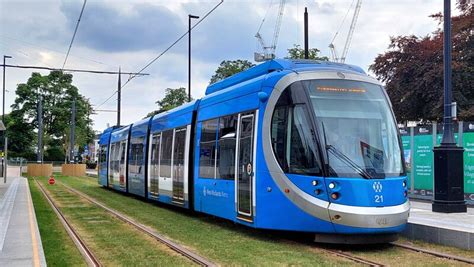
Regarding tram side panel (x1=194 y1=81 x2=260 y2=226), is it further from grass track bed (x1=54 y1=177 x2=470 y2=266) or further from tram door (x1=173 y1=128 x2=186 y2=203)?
tram door (x1=173 y1=128 x2=186 y2=203)

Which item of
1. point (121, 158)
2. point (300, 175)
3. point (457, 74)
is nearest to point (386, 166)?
point (300, 175)

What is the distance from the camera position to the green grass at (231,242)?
909 centimetres

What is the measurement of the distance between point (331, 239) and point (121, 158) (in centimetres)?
1739

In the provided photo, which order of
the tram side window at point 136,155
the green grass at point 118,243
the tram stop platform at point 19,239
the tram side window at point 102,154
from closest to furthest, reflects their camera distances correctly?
1. the tram stop platform at point 19,239
2. the green grass at point 118,243
3. the tram side window at point 136,155
4. the tram side window at point 102,154

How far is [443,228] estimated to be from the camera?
34.9 ft

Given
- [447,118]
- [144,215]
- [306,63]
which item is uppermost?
[306,63]

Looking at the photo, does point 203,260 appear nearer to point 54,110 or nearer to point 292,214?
point 292,214

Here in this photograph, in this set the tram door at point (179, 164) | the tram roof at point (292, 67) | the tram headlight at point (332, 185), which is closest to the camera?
the tram headlight at point (332, 185)

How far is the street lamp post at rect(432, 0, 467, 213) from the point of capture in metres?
13.9

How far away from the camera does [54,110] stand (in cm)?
8275

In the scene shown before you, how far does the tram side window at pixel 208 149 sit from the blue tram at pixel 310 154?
16 centimetres

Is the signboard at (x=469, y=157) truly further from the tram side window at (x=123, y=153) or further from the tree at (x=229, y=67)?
the tree at (x=229, y=67)

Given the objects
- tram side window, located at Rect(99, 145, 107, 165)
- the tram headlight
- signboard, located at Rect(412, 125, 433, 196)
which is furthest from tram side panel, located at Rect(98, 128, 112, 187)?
the tram headlight

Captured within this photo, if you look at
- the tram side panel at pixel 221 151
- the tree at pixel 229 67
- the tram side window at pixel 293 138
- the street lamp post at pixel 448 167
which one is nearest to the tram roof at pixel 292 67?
the tram side panel at pixel 221 151
